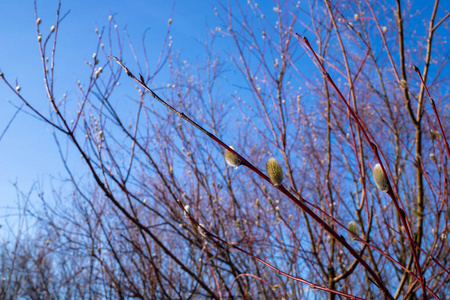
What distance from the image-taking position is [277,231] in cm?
273

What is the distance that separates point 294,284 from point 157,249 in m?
2.56

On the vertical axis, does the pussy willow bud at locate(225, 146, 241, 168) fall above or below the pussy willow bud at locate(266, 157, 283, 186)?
above

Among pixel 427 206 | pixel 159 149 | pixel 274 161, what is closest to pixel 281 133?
pixel 159 149

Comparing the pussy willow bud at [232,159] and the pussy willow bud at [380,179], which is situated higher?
the pussy willow bud at [232,159]

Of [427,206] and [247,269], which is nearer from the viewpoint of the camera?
[247,269]

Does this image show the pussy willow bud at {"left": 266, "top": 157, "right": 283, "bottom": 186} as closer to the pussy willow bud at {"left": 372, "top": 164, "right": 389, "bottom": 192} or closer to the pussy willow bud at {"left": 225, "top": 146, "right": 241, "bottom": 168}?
the pussy willow bud at {"left": 225, "top": 146, "right": 241, "bottom": 168}

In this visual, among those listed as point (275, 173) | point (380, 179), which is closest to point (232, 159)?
point (275, 173)

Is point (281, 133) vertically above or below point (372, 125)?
below

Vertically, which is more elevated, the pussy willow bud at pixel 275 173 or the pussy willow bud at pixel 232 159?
the pussy willow bud at pixel 232 159

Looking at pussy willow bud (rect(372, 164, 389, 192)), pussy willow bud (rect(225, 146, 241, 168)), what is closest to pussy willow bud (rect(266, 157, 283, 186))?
pussy willow bud (rect(225, 146, 241, 168))

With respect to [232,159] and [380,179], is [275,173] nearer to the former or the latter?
[232,159]

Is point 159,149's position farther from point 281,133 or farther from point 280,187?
point 280,187

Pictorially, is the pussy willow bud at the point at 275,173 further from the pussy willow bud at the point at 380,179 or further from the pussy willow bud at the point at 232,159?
the pussy willow bud at the point at 380,179

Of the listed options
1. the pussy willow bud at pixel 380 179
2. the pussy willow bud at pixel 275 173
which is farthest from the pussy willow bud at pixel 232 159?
the pussy willow bud at pixel 380 179
